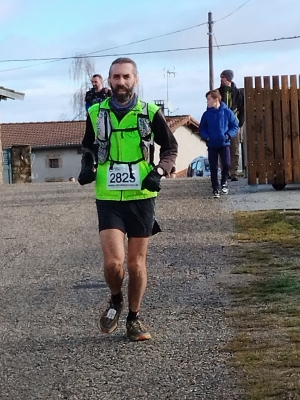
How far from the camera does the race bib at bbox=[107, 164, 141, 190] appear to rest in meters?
5.79

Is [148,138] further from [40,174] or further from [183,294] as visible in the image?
[40,174]

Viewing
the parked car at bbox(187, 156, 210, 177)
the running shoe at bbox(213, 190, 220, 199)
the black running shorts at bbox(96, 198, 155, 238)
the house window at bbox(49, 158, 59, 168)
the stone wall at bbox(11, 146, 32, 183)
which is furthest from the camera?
the house window at bbox(49, 158, 59, 168)

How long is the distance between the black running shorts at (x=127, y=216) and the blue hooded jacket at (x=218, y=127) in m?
7.88

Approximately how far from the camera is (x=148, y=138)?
19.2 feet

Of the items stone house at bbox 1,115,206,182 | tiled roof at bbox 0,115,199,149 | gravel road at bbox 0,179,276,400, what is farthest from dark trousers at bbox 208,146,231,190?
tiled roof at bbox 0,115,199,149

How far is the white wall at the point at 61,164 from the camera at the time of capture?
5734 centimetres

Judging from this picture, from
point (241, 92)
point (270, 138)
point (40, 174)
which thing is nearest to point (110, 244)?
point (270, 138)

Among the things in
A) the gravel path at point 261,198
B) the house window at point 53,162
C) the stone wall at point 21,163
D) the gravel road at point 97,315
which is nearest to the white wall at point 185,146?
the house window at point 53,162

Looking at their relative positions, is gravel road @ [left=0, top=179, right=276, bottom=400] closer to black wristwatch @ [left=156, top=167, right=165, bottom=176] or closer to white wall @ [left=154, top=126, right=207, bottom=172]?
black wristwatch @ [left=156, top=167, right=165, bottom=176]

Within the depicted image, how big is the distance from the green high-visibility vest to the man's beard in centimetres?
8

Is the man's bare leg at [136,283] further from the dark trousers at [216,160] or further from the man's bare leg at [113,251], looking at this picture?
the dark trousers at [216,160]

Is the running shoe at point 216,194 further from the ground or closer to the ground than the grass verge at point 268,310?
further from the ground

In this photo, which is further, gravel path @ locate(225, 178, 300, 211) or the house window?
the house window

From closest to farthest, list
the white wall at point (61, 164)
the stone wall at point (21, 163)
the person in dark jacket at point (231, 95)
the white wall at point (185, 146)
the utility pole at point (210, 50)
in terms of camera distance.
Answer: the person in dark jacket at point (231, 95), the stone wall at point (21, 163), the utility pole at point (210, 50), the white wall at point (185, 146), the white wall at point (61, 164)
